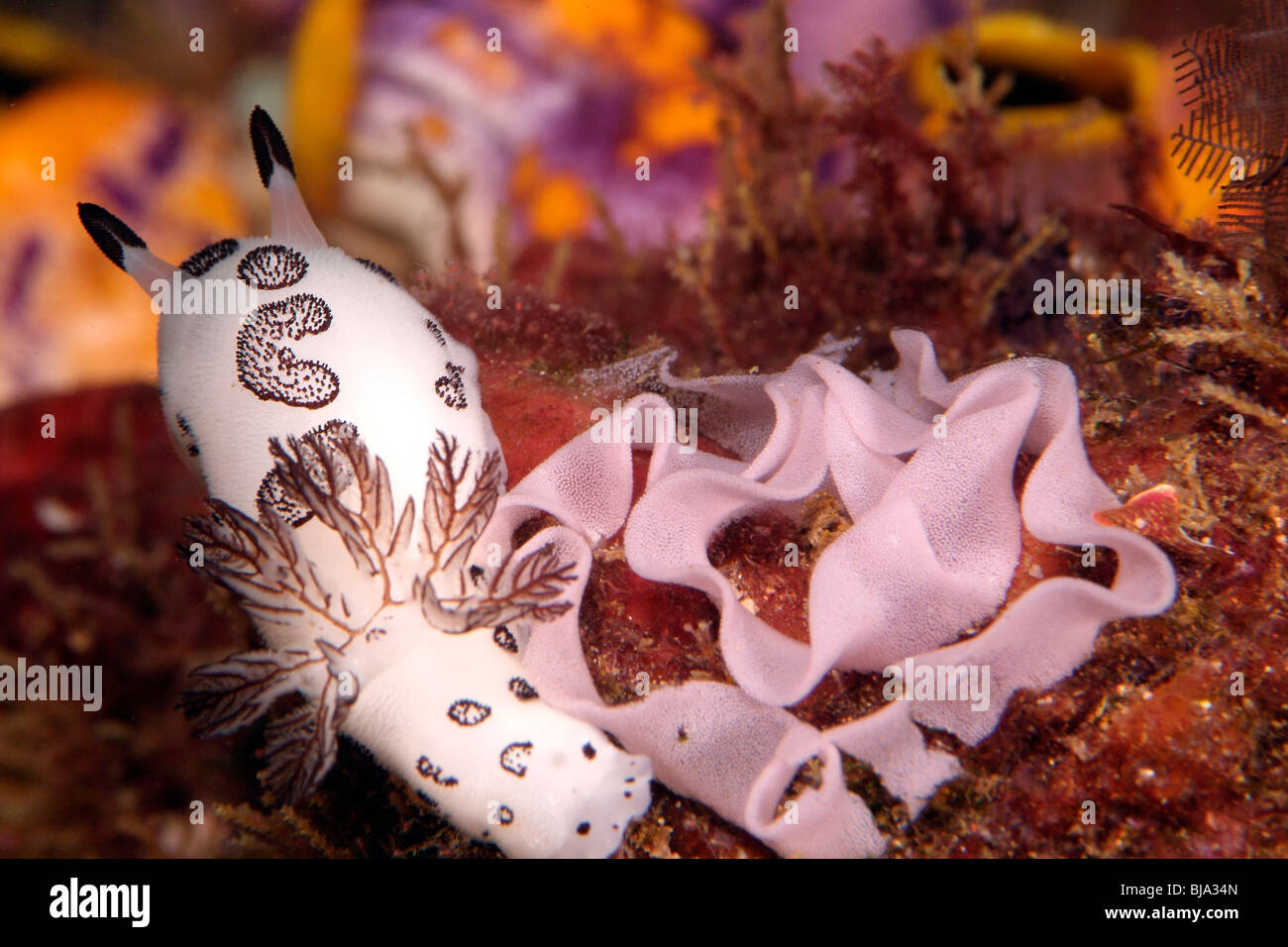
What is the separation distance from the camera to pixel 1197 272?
178 cm

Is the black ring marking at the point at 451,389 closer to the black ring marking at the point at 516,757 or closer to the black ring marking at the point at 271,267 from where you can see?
the black ring marking at the point at 271,267

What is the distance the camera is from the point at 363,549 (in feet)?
5.92

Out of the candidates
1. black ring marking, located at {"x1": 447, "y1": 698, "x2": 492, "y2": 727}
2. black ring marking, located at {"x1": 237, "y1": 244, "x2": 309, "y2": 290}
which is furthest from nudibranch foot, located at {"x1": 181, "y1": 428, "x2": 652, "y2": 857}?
black ring marking, located at {"x1": 237, "y1": 244, "x2": 309, "y2": 290}

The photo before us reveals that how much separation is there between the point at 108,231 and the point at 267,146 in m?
0.52

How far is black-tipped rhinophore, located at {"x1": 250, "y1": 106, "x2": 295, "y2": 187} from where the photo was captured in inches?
89.5

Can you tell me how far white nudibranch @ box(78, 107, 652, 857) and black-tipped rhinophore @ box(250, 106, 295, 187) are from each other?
0.29m

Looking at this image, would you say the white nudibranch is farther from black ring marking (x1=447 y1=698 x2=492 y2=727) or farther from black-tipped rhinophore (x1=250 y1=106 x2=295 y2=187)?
black-tipped rhinophore (x1=250 y1=106 x2=295 y2=187)

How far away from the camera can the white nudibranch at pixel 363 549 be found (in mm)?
1681

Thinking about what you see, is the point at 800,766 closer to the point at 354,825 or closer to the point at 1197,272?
the point at 354,825

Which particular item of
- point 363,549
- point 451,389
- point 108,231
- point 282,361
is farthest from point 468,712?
point 108,231

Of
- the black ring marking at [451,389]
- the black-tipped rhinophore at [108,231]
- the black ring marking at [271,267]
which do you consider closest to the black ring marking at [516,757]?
the black ring marking at [451,389]
